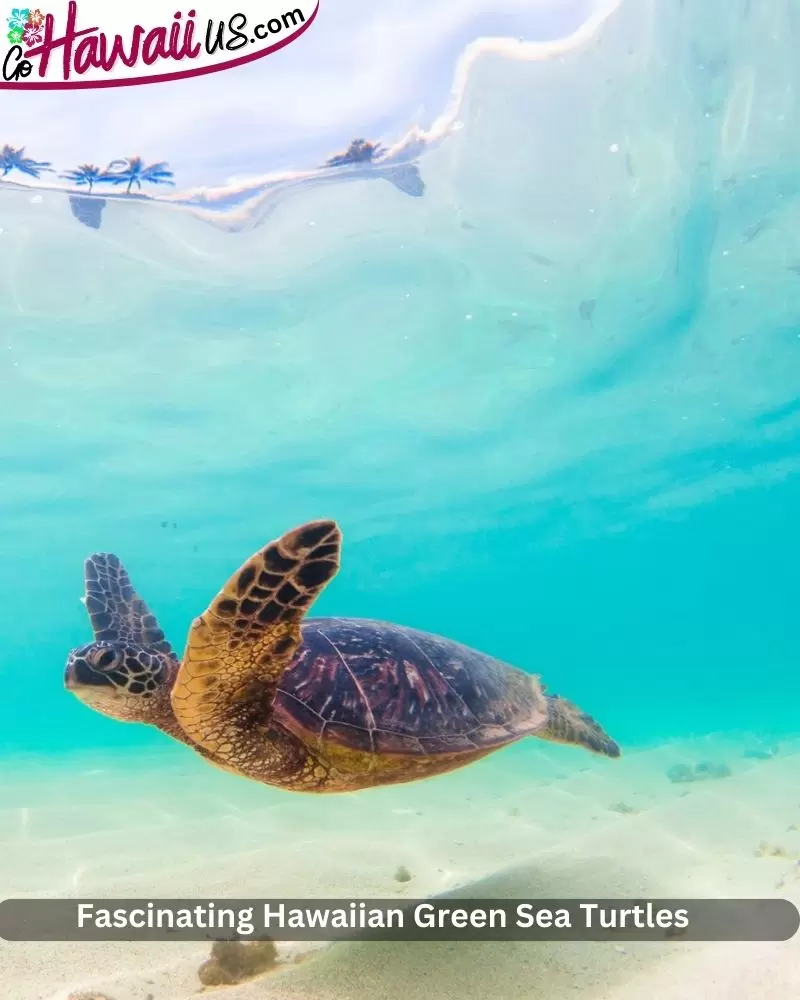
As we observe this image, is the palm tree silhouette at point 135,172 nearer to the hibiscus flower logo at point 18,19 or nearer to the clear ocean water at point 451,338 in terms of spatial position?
the clear ocean water at point 451,338

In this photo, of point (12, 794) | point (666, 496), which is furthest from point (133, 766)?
point (666, 496)

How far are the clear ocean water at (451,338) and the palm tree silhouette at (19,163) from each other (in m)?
0.52

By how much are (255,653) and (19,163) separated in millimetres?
11169

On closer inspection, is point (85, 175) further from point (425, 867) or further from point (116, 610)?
point (425, 867)

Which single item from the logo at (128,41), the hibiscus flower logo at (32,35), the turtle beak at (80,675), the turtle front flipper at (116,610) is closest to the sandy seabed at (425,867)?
the turtle beak at (80,675)

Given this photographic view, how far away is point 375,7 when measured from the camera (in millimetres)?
8484

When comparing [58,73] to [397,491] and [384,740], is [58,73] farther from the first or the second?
[397,491]

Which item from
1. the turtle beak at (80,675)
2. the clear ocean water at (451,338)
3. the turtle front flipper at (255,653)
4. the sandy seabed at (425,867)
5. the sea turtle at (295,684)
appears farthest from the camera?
the clear ocean water at (451,338)

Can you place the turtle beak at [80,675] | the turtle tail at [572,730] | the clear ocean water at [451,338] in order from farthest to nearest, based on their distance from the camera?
the clear ocean water at [451,338] < the turtle tail at [572,730] < the turtle beak at [80,675]

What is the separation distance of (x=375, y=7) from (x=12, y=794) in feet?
54.5

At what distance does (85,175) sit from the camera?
34.7 feet

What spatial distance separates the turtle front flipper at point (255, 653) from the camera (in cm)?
252
